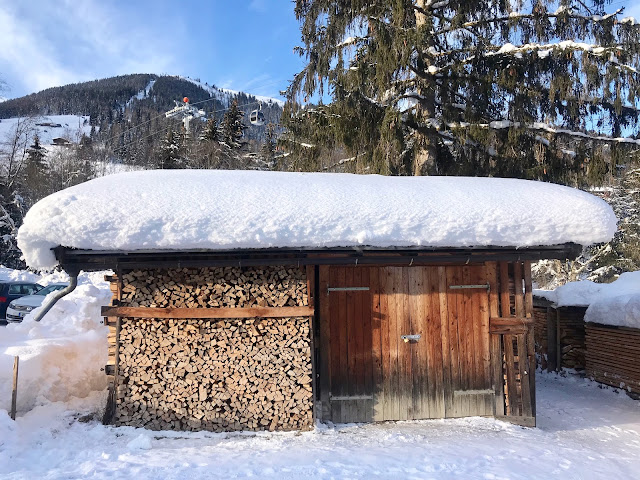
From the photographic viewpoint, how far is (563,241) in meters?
6.29

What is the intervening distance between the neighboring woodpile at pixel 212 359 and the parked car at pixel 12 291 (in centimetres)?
1179

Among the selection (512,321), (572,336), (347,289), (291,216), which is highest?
(291,216)

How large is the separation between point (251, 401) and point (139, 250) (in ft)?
8.04

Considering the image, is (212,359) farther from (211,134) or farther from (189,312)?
(211,134)

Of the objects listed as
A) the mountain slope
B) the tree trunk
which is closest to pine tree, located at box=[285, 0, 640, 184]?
the tree trunk

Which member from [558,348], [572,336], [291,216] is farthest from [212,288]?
[572,336]

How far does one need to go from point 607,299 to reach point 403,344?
546cm

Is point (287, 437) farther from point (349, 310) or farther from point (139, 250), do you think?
point (139, 250)

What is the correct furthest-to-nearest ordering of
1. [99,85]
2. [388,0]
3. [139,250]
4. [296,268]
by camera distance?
[99,85]
[388,0]
[296,268]
[139,250]

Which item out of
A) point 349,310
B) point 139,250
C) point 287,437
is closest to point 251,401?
point 287,437

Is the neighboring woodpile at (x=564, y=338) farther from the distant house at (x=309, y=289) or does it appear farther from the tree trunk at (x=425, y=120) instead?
the tree trunk at (x=425, y=120)

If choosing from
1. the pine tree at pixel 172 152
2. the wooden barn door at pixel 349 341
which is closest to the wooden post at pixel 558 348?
the wooden barn door at pixel 349 341

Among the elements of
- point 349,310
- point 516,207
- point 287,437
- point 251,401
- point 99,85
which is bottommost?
point 287,437

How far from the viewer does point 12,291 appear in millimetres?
15594
